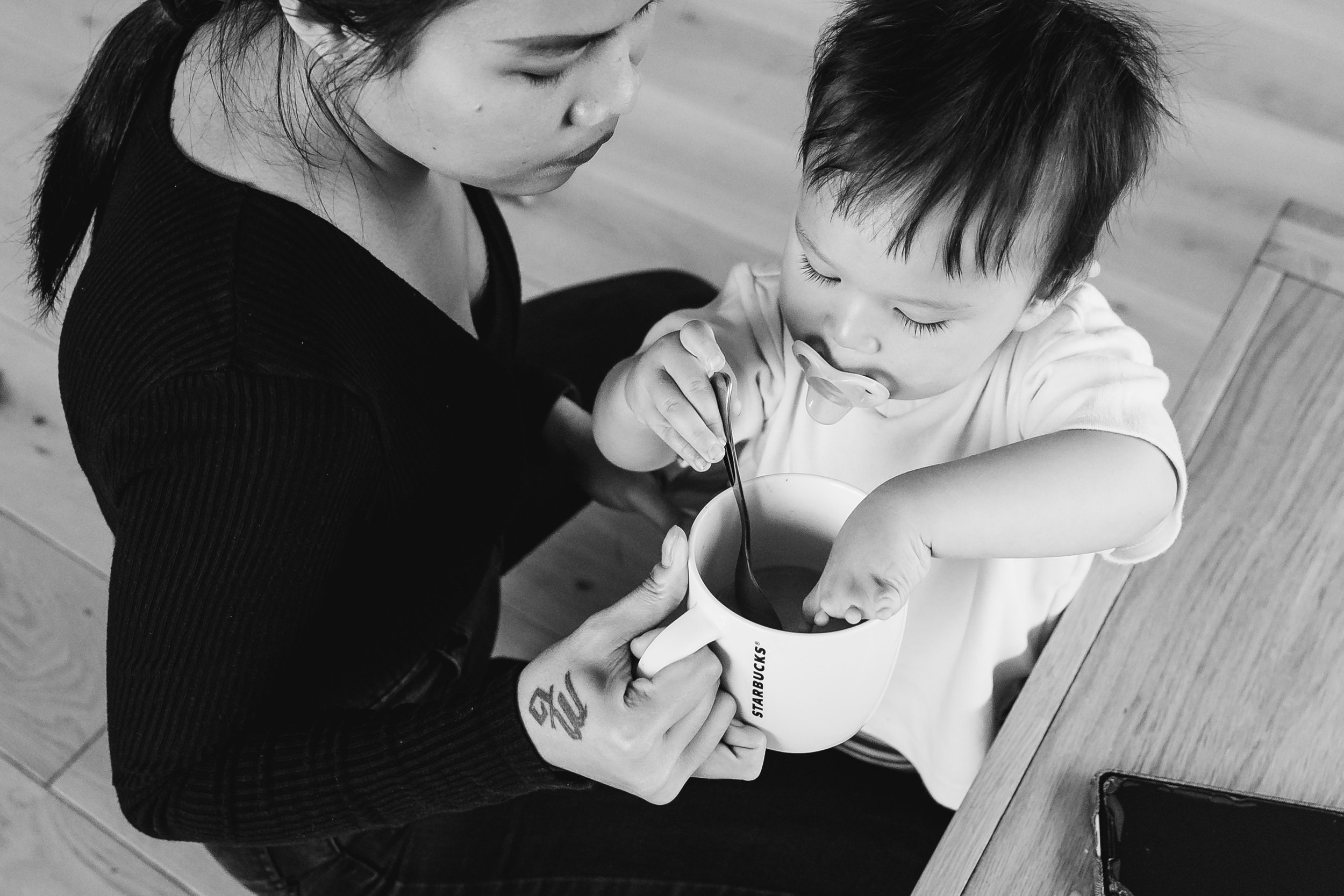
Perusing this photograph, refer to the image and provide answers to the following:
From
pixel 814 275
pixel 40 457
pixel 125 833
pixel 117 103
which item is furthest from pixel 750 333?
pixel 40 457

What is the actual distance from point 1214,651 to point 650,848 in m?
0.47

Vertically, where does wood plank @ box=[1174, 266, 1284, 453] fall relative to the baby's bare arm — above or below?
above

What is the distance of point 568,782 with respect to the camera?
77cm

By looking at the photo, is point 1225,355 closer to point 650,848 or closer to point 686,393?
point 686,393

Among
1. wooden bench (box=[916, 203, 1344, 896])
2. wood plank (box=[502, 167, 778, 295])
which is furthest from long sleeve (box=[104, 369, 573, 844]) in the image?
wood plank (box=[502, 167, 778, 295])

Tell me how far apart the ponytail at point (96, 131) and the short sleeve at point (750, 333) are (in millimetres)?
418

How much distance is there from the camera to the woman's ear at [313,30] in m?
0.68

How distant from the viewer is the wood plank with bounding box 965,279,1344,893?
0.65m

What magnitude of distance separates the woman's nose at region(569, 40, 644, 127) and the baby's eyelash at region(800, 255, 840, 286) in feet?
0.51

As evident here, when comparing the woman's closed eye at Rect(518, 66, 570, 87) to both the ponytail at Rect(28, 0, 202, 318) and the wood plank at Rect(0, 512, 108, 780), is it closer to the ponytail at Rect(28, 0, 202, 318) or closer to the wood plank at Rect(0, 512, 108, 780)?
the ponytail at Rect(28, 0, 202, 318)

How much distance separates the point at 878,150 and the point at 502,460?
458mm

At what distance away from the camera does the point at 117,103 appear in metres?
0.84

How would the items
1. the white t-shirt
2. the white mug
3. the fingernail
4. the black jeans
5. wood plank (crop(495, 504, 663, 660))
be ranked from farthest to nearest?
wood plank (crop(495, 504, 663, 660)) < the black jeans < the white t-shirt < the fingernail < the white mug

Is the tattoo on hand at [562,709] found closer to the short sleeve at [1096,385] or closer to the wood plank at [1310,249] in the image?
the short sleeve at [1096,385]
